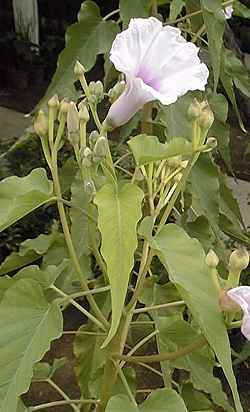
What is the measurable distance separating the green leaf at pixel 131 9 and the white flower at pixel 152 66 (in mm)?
340

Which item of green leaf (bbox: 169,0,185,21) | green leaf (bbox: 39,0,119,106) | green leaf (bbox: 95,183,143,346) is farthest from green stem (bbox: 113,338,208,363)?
green leaf (bbox: 169,0,185,21)

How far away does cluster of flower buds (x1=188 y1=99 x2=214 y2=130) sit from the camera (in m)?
0.82

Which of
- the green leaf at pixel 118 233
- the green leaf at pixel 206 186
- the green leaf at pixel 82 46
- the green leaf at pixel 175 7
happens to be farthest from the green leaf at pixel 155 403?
the green leaf at pixel 175 7

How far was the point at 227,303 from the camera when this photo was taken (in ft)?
2.54

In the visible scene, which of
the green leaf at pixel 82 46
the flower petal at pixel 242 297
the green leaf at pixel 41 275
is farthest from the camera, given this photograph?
the green leaf at pixel 82 46

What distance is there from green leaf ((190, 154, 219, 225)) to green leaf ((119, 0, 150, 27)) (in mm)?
219

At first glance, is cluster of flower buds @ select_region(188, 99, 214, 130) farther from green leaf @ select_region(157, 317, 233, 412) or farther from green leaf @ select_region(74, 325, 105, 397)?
green leaf @ select_region(74, 325, 105, 397)

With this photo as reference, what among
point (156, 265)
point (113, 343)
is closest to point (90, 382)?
point (113, 343)

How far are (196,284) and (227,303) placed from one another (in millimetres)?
36

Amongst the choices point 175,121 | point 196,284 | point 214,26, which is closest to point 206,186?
point 175,121

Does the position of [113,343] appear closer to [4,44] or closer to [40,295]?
[40,295]

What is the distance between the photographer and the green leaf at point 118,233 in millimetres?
754

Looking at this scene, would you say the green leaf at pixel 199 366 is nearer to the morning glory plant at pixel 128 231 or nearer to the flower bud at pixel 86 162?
the morning glory plant at pixel 128 231

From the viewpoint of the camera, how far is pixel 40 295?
91 cm
